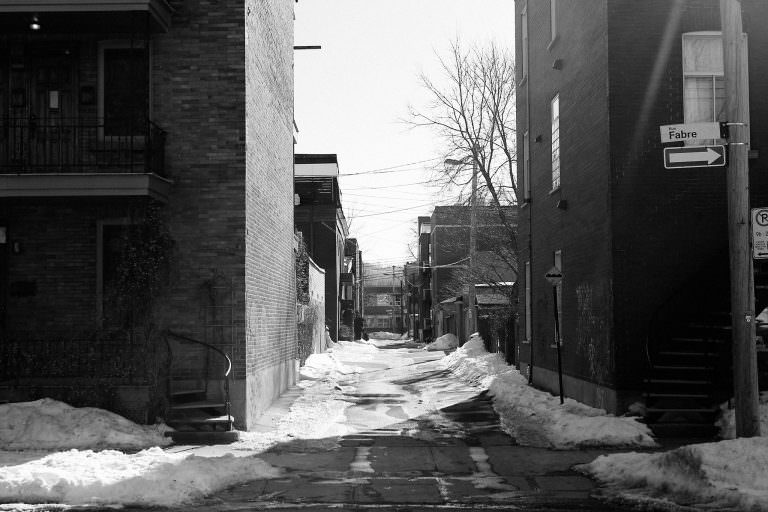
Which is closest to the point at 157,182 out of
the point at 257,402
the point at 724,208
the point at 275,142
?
the point at 257,402

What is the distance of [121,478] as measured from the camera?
9.12 meters

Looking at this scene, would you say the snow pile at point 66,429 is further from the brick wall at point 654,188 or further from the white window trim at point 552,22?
the white window trim at point 552,22

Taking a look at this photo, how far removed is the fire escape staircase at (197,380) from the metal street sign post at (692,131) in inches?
304

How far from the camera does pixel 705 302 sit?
553 inches

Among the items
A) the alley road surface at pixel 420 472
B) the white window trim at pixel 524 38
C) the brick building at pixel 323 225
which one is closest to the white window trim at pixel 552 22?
the white window trim at pixel 524 38

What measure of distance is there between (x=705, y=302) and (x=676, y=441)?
275 centimetres

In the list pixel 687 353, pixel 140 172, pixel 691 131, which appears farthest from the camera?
pixel 140 172

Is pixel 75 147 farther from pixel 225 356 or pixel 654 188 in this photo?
pixel 654 188

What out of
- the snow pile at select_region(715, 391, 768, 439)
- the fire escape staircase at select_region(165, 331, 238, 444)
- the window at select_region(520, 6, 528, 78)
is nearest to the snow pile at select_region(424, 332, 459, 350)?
the window at select_region(520, 6, 528, 78)

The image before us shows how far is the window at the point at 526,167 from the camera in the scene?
72.9ft

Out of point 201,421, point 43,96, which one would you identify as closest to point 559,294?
point 201,421

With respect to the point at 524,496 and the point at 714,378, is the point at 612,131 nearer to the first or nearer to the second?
the point at 714,378

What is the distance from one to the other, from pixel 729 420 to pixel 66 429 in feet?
32.2

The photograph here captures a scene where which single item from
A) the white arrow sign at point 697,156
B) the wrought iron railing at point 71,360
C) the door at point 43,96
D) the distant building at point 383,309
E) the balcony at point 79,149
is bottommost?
the distant building at point 383,309
